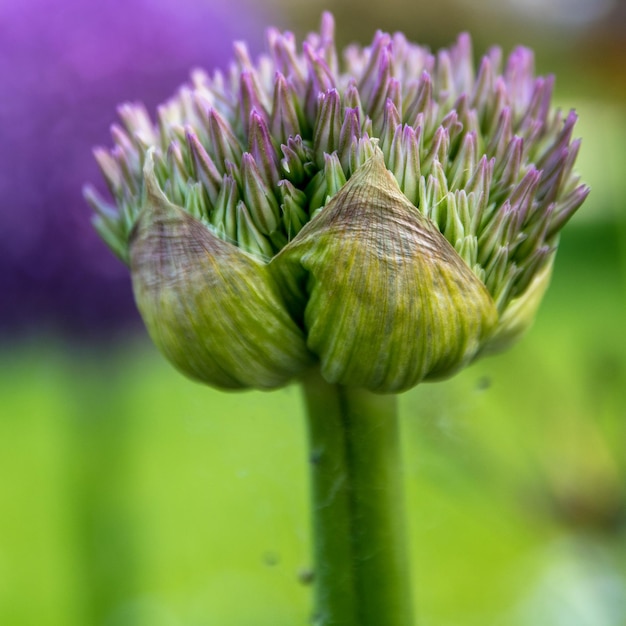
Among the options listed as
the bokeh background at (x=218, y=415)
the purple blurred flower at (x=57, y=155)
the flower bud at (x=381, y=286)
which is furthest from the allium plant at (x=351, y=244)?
the purple blurred flower at (x=57, y=155)

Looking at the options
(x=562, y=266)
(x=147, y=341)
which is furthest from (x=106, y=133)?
(x=562, y=266)

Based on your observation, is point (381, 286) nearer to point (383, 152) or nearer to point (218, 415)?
point (383, 152)

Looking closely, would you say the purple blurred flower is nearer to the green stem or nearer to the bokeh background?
the bokeh background

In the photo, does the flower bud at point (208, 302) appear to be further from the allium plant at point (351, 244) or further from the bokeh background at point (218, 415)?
the bokeh background at point (218, 415)

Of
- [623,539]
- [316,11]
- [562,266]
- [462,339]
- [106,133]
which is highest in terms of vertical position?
[316,11]

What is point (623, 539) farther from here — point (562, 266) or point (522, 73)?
point (562, 266)

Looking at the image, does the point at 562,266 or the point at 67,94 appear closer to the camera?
the point at 67,94

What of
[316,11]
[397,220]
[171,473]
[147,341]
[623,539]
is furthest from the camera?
[316,11]
